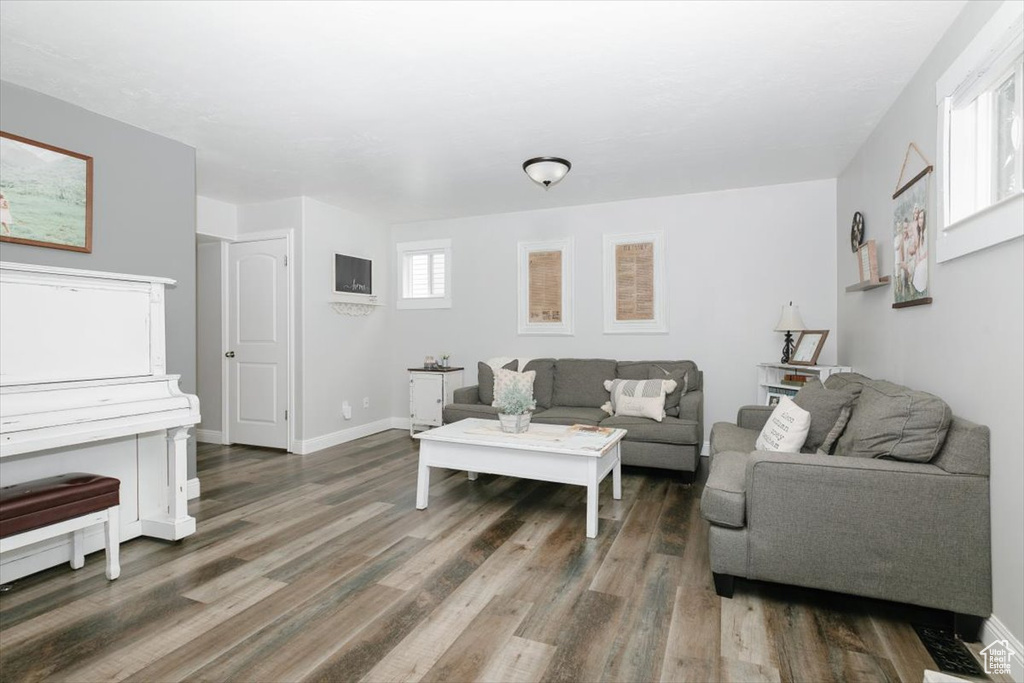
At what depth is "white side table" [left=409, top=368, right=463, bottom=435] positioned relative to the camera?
5.62 meters

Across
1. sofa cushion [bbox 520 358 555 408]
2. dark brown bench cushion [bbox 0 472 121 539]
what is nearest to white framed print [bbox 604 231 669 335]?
sofa cushion [bbox 520 358 555 408]

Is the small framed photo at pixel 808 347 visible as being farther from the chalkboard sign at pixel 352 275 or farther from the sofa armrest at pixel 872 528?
the chalkboard sign at pixel 352 275

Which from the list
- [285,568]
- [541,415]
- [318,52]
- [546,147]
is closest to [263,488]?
[285,568]

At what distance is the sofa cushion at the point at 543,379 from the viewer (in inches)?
201

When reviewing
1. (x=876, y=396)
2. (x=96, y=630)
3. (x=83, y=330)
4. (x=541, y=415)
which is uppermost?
(x=83, y=330)

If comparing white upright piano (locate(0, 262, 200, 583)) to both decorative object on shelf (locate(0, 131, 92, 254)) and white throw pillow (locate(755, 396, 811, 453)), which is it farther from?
white throw pillow (locate(755, 396, 811, 453))

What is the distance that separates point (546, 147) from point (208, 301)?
395 centimetres

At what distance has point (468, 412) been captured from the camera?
4742mm

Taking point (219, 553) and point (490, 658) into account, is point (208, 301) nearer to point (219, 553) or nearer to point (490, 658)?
point (219, 553)

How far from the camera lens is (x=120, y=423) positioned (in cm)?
254

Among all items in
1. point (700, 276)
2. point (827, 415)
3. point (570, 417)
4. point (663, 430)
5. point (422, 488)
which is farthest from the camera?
point (700, 276)

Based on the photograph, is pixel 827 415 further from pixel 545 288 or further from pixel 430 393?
pixel 430 393

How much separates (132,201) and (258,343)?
2111 mm

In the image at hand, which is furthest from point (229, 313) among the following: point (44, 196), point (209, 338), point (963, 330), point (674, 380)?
point (963, 330)
